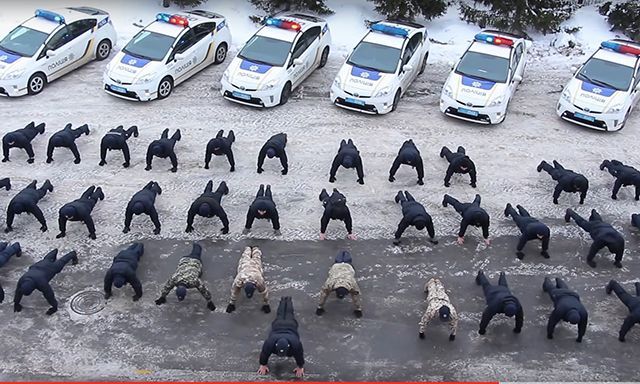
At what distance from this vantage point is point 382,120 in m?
16.4

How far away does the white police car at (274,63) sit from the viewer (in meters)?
16.2

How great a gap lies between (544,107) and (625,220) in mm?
4796

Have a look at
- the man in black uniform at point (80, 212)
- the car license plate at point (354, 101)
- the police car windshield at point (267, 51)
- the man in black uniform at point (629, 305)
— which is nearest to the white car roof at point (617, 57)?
the car license plate at point (354, 101)

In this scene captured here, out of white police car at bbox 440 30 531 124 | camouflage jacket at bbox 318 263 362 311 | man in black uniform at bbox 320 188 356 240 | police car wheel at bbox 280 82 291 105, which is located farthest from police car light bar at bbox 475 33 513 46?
camouflage jacket at bbox 318 263 362 311

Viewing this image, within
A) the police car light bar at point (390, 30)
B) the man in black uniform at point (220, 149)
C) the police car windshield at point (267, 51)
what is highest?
the police car light bar at point (390, 30)

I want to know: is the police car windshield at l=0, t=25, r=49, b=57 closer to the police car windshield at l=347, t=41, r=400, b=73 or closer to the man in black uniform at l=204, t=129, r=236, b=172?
the man in black uniform at l=204, t=129, r=236, b=172

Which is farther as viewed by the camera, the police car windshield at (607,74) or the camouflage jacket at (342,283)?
the police car windshield at (607,74)

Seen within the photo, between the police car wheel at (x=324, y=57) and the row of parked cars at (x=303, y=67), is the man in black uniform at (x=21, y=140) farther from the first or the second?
the police car wheel at (x=324, y=57)

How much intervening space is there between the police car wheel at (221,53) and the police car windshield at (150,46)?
1.88m

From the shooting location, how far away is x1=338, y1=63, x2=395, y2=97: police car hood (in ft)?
52.8

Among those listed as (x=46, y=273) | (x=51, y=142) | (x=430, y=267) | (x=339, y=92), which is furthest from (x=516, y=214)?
(x=51, y=142)

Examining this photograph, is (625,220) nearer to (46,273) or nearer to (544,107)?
(544,107)

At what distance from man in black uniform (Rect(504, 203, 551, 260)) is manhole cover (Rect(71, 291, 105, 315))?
24.6 ft

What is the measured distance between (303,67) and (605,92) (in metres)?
7.56
